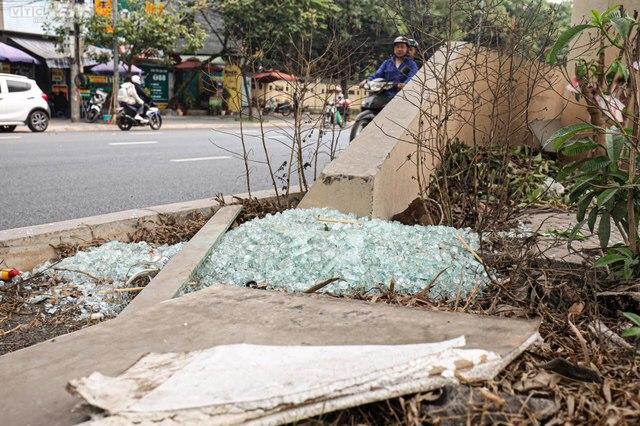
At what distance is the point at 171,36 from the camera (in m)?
25.1

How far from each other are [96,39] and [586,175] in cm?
2328

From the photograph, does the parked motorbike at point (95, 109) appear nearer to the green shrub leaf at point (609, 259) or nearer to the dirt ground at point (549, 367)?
the dirt ground at point (549, 367)

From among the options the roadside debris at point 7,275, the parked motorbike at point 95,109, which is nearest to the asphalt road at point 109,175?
the roadside debris at point 7,275

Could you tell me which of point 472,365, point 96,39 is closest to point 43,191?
point 472,365

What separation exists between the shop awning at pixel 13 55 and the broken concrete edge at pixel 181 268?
23675mm

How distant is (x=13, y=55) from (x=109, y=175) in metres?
18.7

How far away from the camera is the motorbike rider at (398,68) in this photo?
682 cm

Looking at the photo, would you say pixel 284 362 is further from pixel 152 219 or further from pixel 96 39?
pixel 96 39

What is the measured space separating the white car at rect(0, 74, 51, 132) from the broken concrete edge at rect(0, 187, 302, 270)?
1465 centimetres

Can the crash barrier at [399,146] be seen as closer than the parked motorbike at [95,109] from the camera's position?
Yes

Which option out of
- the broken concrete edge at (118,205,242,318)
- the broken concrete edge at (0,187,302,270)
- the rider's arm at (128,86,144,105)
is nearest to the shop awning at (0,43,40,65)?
the rider's arm at (128,86,144,105)

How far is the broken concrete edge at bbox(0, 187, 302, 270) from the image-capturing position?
3.64 m

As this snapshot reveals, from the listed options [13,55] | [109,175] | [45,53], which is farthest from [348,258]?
[45,53]

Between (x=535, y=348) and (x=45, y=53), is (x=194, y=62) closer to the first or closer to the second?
(x=45, y=53)
